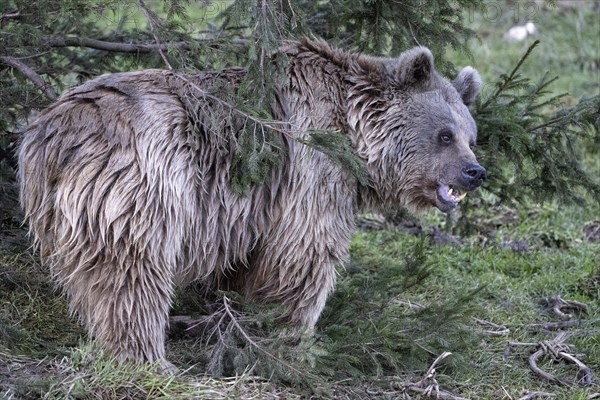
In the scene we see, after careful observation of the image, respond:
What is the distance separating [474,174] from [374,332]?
1.32m

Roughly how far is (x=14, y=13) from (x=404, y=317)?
378 centimetres

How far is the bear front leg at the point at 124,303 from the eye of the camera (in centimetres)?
577

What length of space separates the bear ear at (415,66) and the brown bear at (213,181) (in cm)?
1

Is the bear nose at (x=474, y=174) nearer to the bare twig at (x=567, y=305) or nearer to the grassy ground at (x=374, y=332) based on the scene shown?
the grassy ground at (x=374, y=332)

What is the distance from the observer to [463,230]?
29.7ft

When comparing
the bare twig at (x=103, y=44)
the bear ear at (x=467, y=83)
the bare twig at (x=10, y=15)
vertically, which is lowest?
the bare twig at (x=103, y=44)

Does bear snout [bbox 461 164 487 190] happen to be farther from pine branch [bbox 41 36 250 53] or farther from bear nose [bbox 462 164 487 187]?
pine branch [bbox 41 36 250 53]

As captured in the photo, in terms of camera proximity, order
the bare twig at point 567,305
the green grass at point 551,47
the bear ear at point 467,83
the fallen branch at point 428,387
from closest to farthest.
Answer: the fallen branch at point 428,387
the bear ear at point 467,83
the bare twig at point 567,305
the green grass at point 551,47

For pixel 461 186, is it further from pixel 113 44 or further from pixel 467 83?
pixel 113 44

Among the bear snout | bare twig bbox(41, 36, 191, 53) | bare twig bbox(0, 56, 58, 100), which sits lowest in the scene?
the bear snout

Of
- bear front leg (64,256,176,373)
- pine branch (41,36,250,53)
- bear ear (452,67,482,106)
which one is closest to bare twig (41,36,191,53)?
pine branch (41,36,250,53)

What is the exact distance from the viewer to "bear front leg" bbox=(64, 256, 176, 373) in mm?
5773

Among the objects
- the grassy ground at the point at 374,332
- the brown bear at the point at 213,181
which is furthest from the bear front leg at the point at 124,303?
the grassy ground at the point at 374,332

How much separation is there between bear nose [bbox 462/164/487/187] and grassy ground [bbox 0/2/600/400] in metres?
0.86
